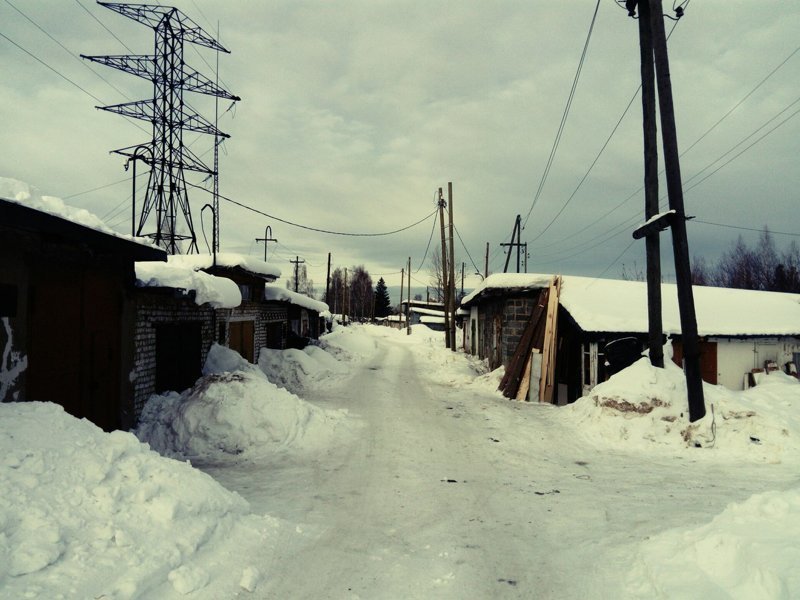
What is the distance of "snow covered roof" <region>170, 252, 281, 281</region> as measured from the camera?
46.4 feet

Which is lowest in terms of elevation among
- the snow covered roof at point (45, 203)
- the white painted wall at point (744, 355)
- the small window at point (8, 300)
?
the white painted wall at point (744, 355)

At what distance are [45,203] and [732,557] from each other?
26.8 ft

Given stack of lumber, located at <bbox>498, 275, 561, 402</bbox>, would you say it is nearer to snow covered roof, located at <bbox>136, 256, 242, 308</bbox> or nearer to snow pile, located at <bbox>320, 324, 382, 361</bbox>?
snow covered roof, located at <bbox>136, 256, 242, 308</bbox>

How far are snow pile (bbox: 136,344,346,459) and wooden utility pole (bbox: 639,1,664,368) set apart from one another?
282 inches

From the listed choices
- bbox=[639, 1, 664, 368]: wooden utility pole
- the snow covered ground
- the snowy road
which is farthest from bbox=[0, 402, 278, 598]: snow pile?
bbox=[639, 1, 664, 368]: wooden utility pole

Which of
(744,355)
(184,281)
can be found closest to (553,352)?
(744,355)

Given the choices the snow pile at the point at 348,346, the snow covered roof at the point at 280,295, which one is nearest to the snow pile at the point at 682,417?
the snow covered roof at the point at 280,295

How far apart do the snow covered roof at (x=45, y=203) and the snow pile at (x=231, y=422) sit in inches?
140

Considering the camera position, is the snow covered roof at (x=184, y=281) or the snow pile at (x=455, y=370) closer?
the snow covered roof at (x=184, y=281)

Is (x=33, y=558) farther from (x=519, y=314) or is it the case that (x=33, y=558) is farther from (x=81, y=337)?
(x=519, y=314)

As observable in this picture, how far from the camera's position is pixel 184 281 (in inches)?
356

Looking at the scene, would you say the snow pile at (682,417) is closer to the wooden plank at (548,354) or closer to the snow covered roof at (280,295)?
the wooden plank at (548,354)

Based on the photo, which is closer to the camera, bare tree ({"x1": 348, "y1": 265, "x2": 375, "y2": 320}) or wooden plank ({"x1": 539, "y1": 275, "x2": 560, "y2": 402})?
wooden plank ({"x1": 539, "y1": 275, "x2": 560, "y2": 402})

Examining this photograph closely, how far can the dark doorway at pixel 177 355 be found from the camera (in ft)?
33.3
